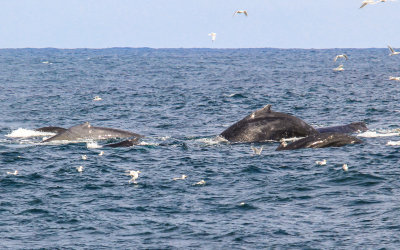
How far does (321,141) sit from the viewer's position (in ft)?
73.5

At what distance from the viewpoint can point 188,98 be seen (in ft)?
156

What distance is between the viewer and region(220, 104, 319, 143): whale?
23.6m

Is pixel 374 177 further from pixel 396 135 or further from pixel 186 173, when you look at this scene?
pixel 396 135

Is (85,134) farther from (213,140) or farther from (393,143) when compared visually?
(393,143)

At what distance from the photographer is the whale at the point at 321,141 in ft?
73.2

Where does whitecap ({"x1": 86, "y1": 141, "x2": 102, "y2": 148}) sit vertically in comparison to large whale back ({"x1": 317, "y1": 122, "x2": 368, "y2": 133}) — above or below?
below

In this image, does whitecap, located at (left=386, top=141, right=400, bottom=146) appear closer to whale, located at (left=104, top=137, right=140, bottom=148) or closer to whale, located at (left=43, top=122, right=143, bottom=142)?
whale, located at (left=104, top=137, right=140, bottom=148)

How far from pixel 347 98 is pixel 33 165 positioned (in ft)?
93.3

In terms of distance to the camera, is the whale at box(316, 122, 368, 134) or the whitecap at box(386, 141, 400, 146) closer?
the whitecap at box(386, 141, 400, 146)

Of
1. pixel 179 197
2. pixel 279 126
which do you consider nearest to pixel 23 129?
pixel 279 126

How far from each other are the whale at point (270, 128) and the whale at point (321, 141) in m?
1.02

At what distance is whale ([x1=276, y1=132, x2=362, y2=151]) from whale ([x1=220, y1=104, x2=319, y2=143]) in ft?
3.34

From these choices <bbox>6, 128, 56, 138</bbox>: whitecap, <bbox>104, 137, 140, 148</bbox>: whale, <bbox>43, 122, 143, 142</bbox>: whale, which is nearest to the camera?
<bbox>104, 137, 140, 148</bbox>: whale

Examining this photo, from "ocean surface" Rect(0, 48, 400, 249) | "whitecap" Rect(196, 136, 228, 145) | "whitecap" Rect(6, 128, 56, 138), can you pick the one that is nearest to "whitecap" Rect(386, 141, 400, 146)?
"ocean surface" Rect(0, 48, 400, 249)
